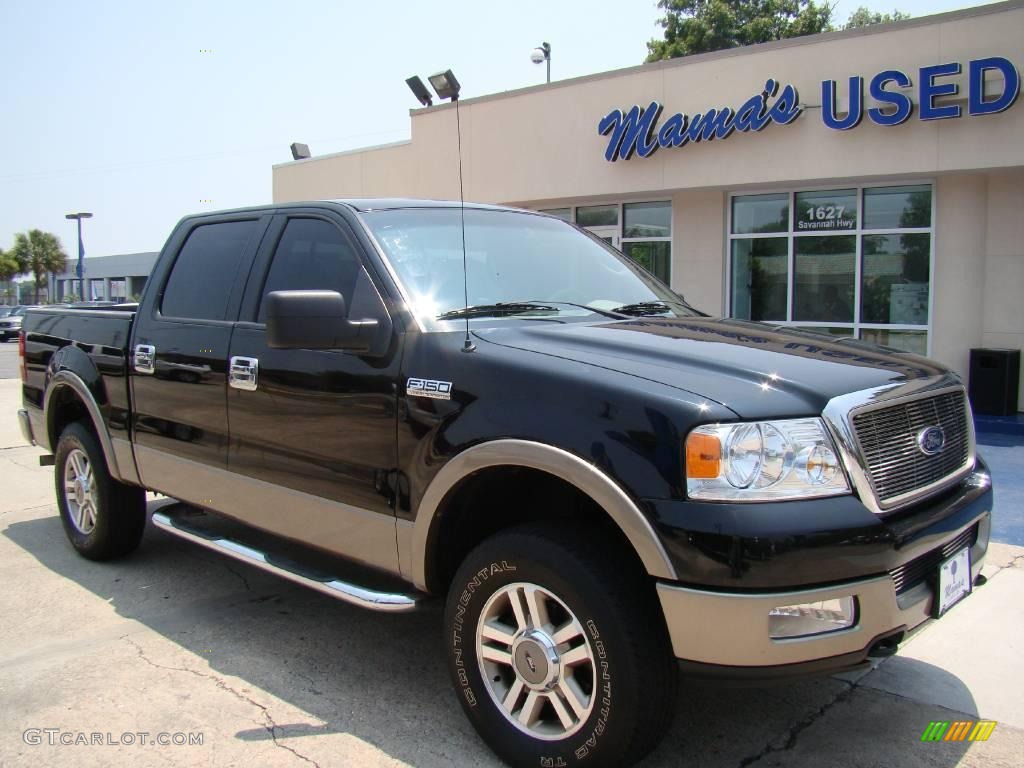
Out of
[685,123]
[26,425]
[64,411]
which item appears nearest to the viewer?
[64,411]

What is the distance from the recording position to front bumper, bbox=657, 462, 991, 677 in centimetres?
237

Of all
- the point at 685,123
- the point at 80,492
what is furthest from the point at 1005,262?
the point at 80,492

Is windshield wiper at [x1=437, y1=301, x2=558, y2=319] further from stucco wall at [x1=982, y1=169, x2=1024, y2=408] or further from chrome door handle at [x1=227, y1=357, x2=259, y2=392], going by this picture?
stucco wall at [x1=982, y1=169, x2=1024, y2=408]

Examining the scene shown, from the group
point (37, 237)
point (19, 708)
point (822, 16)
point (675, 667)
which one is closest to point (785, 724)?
point (675, 667)

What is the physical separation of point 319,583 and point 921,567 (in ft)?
7.00

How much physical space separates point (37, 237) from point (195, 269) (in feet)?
270

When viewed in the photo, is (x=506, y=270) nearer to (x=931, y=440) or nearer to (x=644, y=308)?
(x=644, y=308)

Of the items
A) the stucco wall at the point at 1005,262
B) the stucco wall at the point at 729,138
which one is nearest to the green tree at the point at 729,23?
the stucco wall at the point at 729,138

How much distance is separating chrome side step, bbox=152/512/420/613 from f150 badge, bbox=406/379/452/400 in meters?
0.75

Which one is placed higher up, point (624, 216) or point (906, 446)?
point (624, 216)

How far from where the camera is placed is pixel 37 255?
75.4 meters

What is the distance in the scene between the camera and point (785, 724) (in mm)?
3268

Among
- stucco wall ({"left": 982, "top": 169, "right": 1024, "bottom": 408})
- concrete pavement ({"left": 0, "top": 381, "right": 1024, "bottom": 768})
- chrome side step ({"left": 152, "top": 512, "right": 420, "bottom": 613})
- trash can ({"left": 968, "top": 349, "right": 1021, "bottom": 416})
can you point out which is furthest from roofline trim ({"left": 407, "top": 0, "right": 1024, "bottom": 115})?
chrome side step ({"left": 152, "top": 512, "right": 420, "bottom": 613})

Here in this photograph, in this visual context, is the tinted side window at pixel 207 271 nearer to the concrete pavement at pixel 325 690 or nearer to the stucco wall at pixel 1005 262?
the concrete pavement at pixel 325 690
